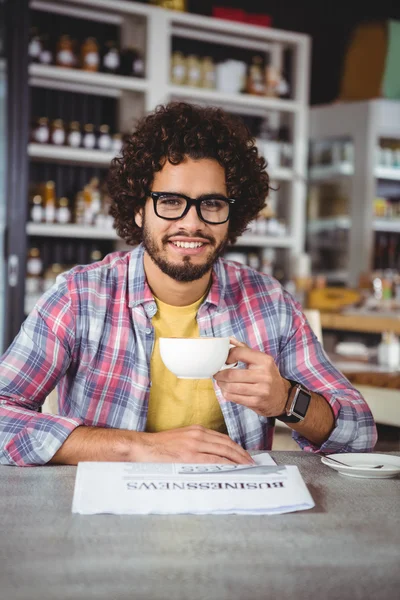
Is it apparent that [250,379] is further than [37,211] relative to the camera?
No

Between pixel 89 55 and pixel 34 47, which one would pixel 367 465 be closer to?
pixel 34 47

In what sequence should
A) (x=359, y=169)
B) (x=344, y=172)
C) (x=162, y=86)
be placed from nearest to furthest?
(x=162, y=86), (x=359, y=169), (x=344, y=172)

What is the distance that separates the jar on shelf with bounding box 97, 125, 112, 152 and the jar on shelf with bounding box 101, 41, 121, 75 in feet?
1.14

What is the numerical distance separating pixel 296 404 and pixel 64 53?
359 cm

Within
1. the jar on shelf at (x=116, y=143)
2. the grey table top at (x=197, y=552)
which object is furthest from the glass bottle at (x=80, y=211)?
the grey table top at (x=197, y=552)

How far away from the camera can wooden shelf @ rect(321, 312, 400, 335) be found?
4168 millimetres

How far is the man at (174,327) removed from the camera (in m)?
1.50

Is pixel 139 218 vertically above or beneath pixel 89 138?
beneath

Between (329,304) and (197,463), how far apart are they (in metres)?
3.73

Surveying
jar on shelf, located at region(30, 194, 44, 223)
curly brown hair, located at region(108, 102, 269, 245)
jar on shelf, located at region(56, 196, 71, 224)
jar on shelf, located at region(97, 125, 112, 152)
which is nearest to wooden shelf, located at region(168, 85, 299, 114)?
jar on shelf, located at region(97, 125, 112, 152)

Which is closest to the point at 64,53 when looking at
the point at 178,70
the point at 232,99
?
the point at 178,70

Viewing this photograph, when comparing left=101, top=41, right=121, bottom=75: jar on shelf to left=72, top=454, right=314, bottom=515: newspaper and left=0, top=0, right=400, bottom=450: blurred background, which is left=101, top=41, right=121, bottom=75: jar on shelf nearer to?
left=0, top=0, right=400, bottom=450: blurred background

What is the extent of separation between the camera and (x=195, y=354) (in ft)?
3.77

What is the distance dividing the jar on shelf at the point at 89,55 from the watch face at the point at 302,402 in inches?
142
